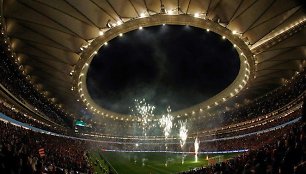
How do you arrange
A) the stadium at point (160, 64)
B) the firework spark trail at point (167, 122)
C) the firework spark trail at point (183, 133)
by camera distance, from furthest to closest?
the firework spark trail at point (167, 122), the firework spark trail at point (183, 133), the stadium at point (160, 64)

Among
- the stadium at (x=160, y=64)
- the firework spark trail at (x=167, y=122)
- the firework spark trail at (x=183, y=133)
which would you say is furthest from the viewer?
the firework spark trail at (x=167, y=122)

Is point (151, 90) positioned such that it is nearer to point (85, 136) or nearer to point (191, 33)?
point (85, 136)

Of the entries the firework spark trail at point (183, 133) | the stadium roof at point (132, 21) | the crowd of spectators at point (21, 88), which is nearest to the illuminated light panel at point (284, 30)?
the stadium roof at point (132, 21)

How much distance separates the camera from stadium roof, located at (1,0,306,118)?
3152 cm

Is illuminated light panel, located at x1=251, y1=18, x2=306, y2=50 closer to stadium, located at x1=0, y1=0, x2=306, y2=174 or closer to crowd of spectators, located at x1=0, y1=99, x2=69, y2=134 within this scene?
stadium, located at x1=0, y1=0, x2=306, y2=174

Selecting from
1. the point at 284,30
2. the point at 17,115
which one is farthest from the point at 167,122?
the point at 284,30

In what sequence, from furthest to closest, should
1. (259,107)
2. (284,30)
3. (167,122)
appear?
(167,122) → (259,107) → (284,30)

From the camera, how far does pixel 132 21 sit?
34.1 meters

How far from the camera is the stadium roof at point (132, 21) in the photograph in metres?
31.5

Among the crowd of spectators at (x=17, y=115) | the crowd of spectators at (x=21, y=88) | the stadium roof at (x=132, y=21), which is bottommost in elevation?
the crowd of spectators at (x=17, y=115)

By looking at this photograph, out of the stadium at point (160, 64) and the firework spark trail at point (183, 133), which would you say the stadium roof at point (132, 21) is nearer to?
the stadium at point (160, 64)

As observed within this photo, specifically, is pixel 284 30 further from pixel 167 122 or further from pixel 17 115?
pixel 167 122

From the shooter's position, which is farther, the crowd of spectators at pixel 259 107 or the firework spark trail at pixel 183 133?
the firework spark trail at pixel 183 133

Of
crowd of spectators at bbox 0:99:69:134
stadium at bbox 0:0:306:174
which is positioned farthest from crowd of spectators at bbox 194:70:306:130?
crowd of spectators at bbox 0:99:69:134
